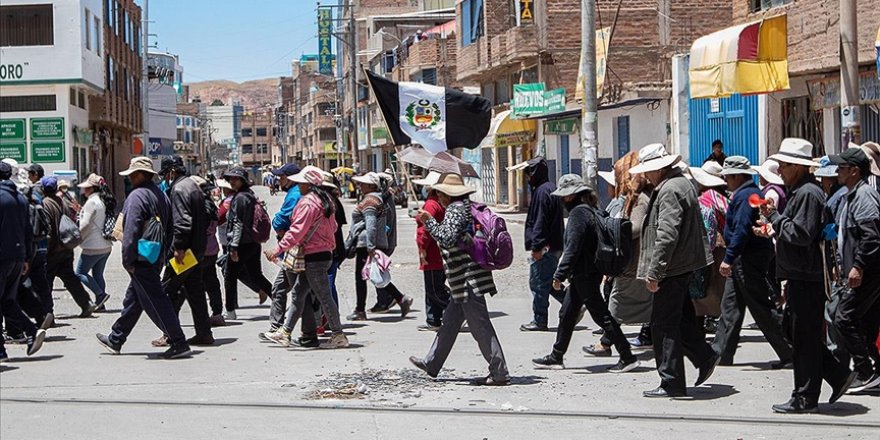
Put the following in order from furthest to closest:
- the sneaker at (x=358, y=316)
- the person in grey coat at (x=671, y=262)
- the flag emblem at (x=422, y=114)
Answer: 1. the flag emblem at (x=422, y=114)
2. the sneaker at (x=358, y=316)
3. the person in grey coat at (x=671, y=262)

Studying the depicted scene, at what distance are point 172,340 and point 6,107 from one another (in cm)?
3482

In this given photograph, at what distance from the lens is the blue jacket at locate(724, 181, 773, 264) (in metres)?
9.38

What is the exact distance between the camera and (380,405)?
8172 mm

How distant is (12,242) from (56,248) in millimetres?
2843

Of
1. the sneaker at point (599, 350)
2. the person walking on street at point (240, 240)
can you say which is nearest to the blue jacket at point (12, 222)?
the person walking on street at point (240, 240)

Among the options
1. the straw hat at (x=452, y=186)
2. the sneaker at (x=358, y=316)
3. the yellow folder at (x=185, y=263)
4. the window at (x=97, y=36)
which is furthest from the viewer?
the window at (x=97, y=36)

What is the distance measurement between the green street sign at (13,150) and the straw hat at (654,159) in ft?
122

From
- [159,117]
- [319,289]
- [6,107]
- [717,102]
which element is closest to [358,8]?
[159,117]

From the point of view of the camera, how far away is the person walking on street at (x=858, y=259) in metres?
7.61

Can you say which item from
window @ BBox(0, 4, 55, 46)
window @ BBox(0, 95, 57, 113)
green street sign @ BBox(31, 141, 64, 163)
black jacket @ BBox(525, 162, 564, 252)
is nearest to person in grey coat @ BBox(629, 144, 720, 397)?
black jacket @ BBox(525, 162, 564, 252)

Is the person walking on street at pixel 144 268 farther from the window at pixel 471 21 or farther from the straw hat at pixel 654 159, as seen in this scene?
the window at pixel 471 21

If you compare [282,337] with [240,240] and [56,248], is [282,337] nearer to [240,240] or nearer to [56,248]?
[240,240]

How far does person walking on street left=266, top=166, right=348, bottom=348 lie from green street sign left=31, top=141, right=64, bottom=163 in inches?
1350

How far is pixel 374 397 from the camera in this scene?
8492mm
